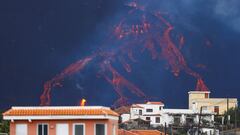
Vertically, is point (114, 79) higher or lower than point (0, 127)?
higher

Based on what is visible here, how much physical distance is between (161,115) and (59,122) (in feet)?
85.8

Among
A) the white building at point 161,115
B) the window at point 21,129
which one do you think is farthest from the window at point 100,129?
the white building at point 161,115

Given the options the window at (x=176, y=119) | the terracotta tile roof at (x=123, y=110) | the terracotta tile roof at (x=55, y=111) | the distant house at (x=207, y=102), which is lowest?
the window at (x=176, y=119)

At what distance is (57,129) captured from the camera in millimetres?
16938

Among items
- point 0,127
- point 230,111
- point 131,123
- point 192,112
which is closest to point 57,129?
point 0,127

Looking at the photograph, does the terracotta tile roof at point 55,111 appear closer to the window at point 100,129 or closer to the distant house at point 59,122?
the distant house at point 59,122

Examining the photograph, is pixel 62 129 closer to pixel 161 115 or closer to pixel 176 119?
pixel 176 119

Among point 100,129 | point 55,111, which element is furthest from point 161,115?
point 55,111

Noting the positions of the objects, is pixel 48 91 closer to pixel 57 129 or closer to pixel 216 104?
pixel 216 104

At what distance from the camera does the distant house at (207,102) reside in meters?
45.5

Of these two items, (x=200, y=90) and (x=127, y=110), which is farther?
(x=200, y=90)

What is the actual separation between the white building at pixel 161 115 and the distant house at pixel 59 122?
78.5ft

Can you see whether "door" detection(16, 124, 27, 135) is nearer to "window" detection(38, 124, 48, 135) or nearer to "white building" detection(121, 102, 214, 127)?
"window" detection(38, 124, 48, 135)

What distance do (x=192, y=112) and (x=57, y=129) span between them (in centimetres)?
2654
